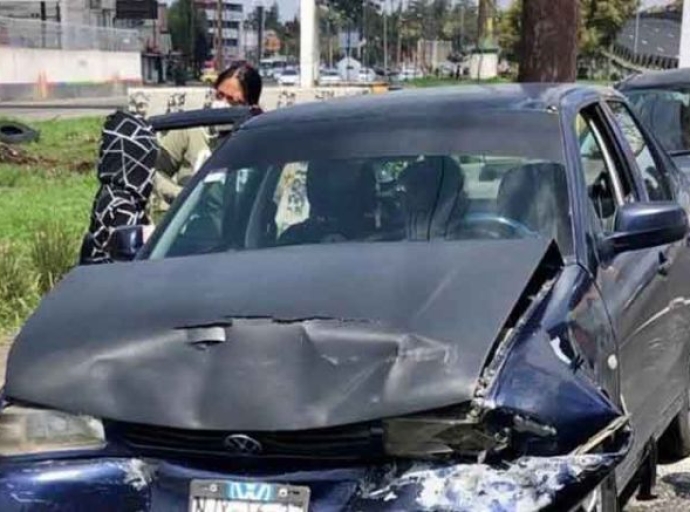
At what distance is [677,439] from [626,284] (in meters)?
1.69

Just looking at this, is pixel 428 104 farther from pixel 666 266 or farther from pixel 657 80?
pixel 657 80

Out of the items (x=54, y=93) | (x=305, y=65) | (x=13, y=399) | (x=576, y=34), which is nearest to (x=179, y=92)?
(x=576, y=34)

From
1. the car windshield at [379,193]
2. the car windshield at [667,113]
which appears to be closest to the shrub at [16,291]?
the car windshield at [379,193]

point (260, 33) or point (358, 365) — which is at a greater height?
point (358, 365)

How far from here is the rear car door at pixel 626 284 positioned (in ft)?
14.0

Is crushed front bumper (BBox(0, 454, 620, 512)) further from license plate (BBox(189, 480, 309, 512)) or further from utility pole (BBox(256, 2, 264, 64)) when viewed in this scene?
utility pole (BBox(256, 2, 264, 64))

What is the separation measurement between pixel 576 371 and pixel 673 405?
2101 mm

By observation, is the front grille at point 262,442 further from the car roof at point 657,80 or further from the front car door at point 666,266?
the car roof at point 657,80

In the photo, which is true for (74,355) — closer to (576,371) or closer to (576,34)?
(576,371)

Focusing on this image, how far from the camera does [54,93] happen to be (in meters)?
62.5

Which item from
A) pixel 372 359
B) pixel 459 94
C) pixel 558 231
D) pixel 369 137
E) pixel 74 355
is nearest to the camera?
pixel 372 359

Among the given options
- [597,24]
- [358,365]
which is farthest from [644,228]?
[597,24]

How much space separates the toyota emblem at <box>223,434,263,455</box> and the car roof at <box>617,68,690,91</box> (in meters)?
8.73

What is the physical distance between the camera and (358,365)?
315cm
